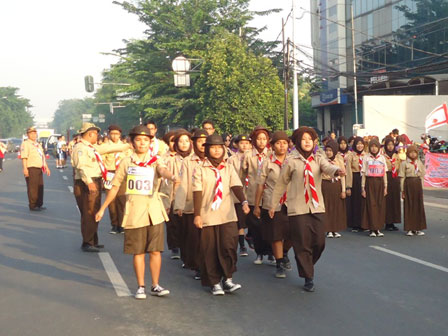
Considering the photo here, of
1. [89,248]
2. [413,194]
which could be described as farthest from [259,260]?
[413,194]

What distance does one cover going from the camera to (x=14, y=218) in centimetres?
1330

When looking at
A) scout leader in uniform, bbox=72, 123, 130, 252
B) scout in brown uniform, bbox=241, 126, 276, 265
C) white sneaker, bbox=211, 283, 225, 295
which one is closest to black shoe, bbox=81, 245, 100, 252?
scout leader in uniform, bbox=72, 123, 130, 252

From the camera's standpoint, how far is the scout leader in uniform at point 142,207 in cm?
633

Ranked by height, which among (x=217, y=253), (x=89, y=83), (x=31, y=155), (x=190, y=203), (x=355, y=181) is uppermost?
(x=89, y=83)

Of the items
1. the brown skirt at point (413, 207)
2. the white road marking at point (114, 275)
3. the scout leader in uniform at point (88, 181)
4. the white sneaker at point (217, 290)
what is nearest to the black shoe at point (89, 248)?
the scout leader in uniform at point (88, 181)

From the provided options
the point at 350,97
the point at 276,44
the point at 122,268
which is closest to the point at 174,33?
the point at 276,44

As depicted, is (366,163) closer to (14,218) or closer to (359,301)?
(359,301)

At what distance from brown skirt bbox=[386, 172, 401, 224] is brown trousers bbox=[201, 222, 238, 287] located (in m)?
5.78

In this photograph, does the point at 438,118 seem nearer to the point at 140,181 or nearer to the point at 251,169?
the point at 251,169

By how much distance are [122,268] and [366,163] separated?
5332mm

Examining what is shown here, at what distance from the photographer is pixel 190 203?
752cm

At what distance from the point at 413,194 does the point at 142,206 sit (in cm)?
666

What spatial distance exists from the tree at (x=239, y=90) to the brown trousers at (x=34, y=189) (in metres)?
15.9

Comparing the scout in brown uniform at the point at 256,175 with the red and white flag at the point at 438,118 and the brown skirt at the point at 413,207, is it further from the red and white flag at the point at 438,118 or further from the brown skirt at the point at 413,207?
the red and white flag at the point at 438,118
